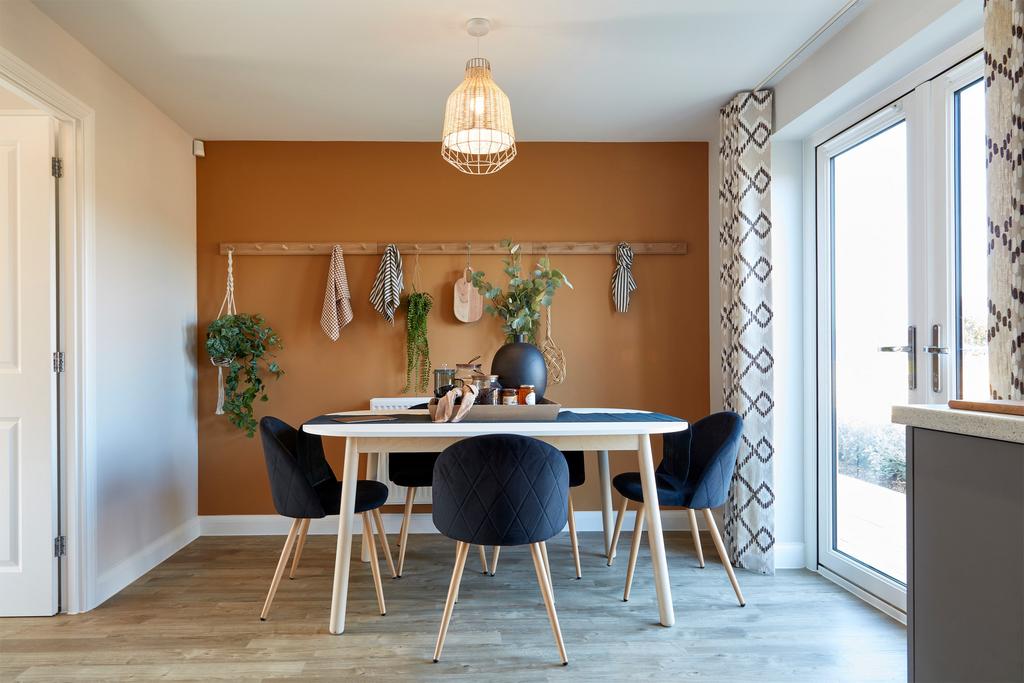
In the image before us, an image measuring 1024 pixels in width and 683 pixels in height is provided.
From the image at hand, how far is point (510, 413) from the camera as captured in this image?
2582 millimetres

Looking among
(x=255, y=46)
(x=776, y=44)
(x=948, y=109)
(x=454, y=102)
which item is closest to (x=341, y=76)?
(x=255, y=46)

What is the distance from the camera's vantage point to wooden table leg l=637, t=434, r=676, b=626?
8.32 feet

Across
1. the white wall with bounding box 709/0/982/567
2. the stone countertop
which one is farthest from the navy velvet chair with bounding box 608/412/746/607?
the stone countertop

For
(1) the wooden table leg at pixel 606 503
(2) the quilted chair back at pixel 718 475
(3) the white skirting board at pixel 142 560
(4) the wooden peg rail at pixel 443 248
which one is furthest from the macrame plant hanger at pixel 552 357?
(3) the white skirting board at pixel 142 560

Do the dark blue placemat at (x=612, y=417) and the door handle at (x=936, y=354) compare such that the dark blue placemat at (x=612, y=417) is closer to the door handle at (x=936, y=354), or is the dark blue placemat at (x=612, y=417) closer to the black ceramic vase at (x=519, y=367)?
the black ceramic vase at (x=519, y=367)

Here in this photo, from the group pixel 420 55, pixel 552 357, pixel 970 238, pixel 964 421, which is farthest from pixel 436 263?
pixel 964 421

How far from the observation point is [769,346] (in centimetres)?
327

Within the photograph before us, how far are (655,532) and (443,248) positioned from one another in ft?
7.34

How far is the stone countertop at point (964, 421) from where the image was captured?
41.9 inches

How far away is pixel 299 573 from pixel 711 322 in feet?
9.28

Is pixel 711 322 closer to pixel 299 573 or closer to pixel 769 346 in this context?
pixel 769 346

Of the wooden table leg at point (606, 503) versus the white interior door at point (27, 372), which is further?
the wooden table leg at point (606, 503)

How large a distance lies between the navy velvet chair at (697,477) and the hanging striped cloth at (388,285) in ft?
5.75

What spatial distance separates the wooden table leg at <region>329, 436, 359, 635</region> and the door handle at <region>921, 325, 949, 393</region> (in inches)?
87.3
